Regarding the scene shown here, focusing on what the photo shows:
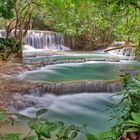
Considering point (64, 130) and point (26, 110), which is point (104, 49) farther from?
point (64, 130)

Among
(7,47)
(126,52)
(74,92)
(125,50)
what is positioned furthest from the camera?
(125,50)

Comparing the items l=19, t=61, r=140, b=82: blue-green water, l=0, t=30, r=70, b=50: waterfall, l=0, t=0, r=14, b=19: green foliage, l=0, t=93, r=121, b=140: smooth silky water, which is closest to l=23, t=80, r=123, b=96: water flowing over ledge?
l=0, t=93, r=121, b=140: smooth silky water

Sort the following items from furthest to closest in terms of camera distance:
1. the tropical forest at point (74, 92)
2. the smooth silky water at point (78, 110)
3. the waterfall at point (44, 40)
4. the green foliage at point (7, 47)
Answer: the waterfall at point (44, 40) < the green foliage at point (7, 47) < the smooth silky water at point (78, 110) < the tropical forest at point (74, 92)

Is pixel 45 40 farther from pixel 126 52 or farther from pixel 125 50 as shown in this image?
pixel 126 52

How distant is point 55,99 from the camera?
7.98m

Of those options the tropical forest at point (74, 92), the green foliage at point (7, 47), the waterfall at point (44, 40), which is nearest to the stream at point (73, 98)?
the tropical forest at point (74, 92)

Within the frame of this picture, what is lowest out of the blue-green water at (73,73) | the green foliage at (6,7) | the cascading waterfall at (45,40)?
the blue-green water at (73,73)

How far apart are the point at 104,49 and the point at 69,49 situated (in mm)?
2408

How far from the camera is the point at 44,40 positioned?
2120 cm

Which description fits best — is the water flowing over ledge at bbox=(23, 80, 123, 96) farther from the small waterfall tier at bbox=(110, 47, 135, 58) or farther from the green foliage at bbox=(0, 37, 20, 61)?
the small waterfall tier at bbox=(110, 47, 135, 58)

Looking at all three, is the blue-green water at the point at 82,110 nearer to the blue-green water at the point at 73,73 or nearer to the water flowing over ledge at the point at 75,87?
the water flowing over ledge at the point at 75,87

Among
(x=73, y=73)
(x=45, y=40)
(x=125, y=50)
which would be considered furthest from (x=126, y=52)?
(x=73, y=73)

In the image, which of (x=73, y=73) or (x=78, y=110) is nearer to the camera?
(x=78, y=110)

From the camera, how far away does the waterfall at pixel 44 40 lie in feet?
67.7
